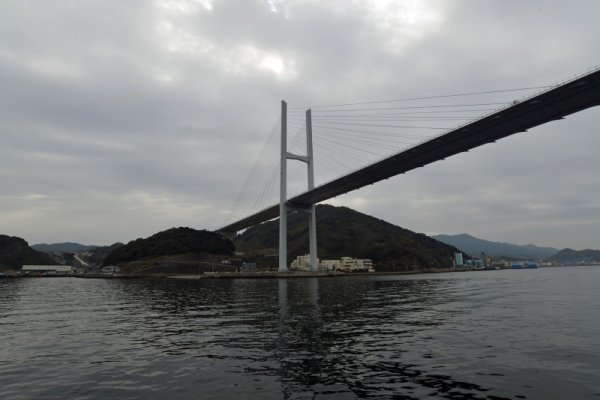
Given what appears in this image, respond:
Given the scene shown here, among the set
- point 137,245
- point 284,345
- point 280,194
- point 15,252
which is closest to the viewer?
point 284,345

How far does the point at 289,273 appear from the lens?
90.6m

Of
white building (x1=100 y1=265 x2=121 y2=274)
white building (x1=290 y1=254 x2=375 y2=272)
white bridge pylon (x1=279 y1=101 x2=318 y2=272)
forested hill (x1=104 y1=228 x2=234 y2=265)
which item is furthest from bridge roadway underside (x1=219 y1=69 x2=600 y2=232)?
white building (x1=100 y1=265 x2=121 y2=274)

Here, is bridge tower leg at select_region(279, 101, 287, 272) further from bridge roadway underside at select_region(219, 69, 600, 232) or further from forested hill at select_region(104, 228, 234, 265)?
forested hill at select_region(104, 228, 234, 265)

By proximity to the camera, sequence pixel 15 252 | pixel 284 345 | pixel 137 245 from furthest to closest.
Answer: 1. pixel 15 252
2. pixel 137 245
3. pixel 284 345

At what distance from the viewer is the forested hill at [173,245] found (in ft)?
438

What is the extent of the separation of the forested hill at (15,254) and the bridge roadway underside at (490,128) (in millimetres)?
141757

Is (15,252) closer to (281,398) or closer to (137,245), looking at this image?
(137,245)

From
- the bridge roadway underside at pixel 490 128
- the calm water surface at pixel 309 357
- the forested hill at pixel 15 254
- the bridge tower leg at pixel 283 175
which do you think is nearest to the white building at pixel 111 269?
the forested hill at pixel 15 254

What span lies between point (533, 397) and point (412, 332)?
792 centimetres

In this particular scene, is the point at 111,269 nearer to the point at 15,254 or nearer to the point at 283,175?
the point at 15,254

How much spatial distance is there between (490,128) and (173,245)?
115442 millimetres

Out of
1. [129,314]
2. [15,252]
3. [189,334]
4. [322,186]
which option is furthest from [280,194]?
[15,252]

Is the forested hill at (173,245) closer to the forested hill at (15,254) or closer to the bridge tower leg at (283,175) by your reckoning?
the forested hill at (15,254)

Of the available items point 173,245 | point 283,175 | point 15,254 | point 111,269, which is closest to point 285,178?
point 283,175
